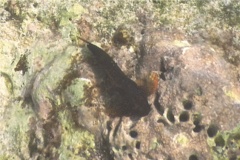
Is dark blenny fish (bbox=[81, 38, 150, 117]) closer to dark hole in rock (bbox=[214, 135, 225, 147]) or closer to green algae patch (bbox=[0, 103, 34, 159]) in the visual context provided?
dark hole in rock (bbox=[214, 135, 225, 147])

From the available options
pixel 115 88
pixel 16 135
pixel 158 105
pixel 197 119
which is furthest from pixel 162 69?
pixel 16 135

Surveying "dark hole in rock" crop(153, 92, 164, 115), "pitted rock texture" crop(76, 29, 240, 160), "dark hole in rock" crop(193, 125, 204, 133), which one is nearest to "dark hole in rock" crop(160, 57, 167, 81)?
"pitted rock texture" crop(76, 29, 240, 160)

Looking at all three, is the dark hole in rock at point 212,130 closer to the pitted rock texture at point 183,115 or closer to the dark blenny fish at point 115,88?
the pitted rock texture at point 183,115

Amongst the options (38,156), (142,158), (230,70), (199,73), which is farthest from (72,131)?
(230,70)

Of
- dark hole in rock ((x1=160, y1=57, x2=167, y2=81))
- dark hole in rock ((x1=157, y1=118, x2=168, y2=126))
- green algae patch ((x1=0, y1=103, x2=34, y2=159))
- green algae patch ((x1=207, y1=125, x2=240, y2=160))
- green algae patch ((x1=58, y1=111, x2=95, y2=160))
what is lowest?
green algae patch ((x1=0, y1=103, x2=34, y2=159))

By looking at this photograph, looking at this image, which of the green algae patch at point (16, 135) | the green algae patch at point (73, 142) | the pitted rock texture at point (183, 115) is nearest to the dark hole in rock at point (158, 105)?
the pitted rock texture at point (183, 115)

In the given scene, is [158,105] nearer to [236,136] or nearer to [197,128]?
[197,128]
